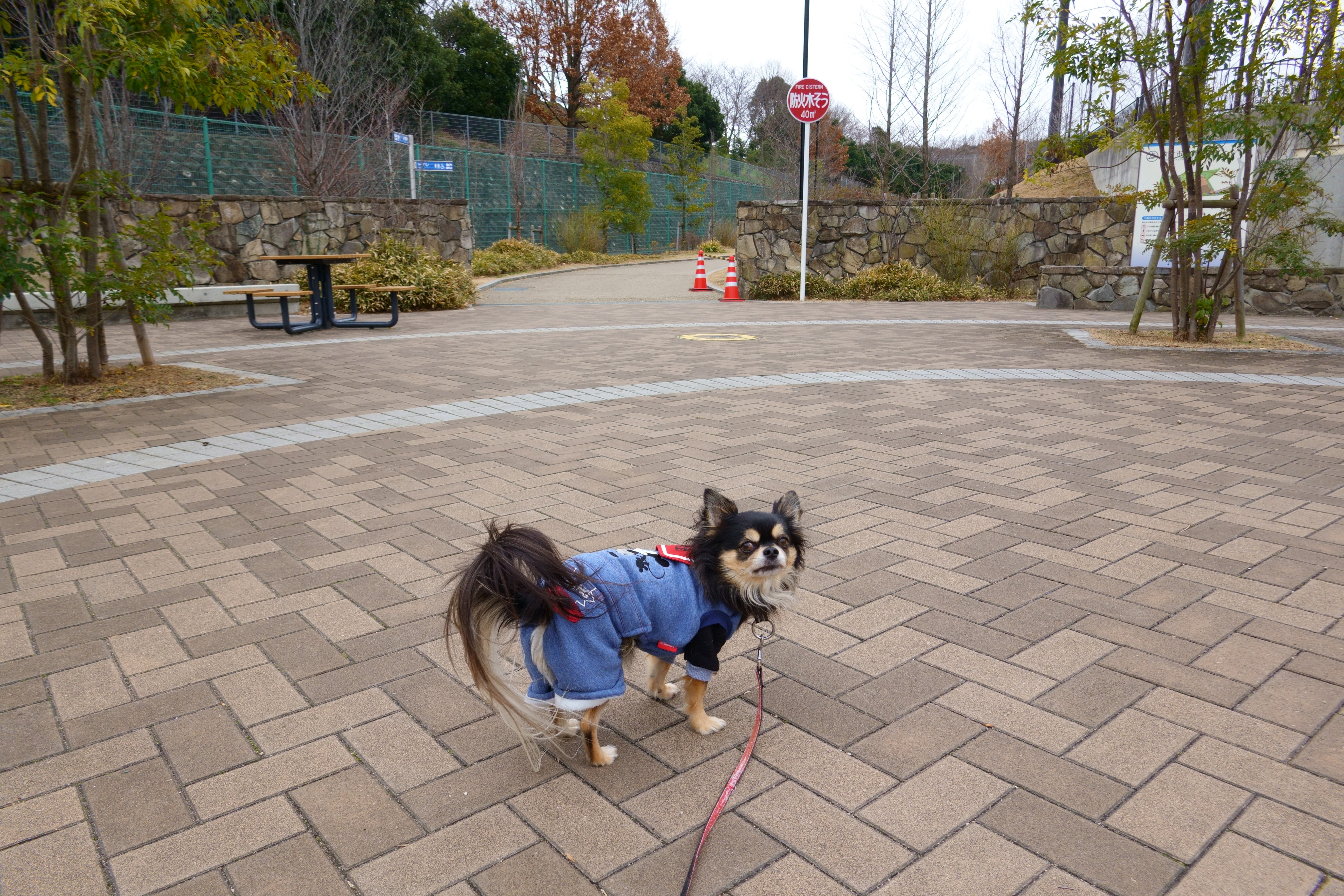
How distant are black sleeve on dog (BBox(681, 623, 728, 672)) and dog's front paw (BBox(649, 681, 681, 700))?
43 centimetres

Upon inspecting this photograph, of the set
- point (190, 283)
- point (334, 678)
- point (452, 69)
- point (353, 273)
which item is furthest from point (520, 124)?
point (334, 678)

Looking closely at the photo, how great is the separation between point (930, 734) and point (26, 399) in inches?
305

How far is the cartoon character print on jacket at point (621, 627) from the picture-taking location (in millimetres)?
2344

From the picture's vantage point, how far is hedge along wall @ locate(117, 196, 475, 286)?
14.7 metres

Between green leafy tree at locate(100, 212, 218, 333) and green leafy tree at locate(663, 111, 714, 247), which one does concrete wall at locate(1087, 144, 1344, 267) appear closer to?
green leafy tree at locate(100, 212, 218, 333)

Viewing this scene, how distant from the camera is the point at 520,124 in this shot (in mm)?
Answer: 27469

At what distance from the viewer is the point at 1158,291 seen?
47.9 ft

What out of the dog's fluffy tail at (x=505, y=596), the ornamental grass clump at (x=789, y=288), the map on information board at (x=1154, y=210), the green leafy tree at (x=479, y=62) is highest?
the green leafy tree at (x=479, y=62)

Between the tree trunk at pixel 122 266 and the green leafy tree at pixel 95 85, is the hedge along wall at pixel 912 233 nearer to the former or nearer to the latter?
the green leafy tree at pixel 95 85

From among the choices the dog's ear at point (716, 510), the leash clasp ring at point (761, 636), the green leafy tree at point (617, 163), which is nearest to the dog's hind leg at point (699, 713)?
the leash clasp ring at point (761, 636)

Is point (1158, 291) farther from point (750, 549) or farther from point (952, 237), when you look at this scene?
point (750, 549)

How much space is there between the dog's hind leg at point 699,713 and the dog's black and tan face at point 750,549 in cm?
28

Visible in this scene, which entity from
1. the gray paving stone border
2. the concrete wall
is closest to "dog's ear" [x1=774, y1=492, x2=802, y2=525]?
the gray paving stone border

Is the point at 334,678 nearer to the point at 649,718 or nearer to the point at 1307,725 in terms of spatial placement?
the point at 649,718
